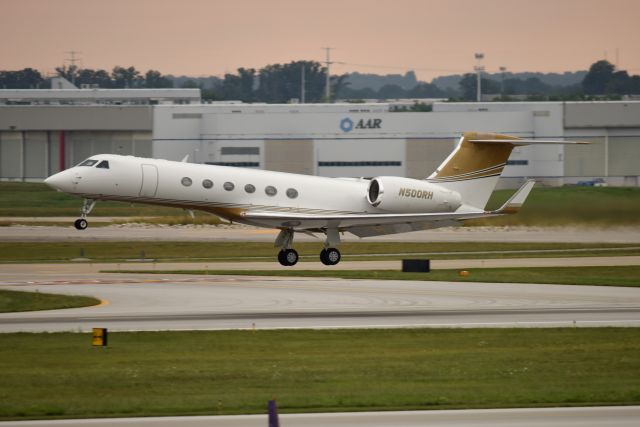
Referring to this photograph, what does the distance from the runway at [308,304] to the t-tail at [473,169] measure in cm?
351

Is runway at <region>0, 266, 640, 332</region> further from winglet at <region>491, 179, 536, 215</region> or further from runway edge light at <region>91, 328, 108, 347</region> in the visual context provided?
runway edge light at <region>91, 328, 108, 347</region>

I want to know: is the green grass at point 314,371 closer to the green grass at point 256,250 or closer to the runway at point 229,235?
the green grass at point 256,250

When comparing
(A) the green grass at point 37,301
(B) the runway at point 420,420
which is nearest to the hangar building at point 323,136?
(A) the green grass at point 37,301

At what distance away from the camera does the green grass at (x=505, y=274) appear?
38.4 m

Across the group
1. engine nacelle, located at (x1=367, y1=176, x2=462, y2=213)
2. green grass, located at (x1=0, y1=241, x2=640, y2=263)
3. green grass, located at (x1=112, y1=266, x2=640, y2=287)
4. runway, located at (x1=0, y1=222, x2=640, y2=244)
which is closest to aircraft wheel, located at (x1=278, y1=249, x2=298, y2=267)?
green grass, located at (x1=112, y1=266, x2=640, y2=287)

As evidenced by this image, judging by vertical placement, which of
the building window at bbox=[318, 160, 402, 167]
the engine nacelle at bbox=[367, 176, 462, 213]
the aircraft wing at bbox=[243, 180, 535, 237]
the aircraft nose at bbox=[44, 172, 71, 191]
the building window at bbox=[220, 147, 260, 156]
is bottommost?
the aircraft wing at bbox=[243, 180, 535, 237]

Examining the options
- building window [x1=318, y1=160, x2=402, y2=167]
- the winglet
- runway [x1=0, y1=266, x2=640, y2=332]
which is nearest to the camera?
runway [x1=0, y1=266, x2=640, y2=332]

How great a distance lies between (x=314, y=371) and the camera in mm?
20641

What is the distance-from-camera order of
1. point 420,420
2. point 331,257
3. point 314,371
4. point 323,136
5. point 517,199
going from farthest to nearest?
point 323,136 → point 331,257 → point 517,199 → point 314,371 → point 420,420

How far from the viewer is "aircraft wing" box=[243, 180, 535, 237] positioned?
3603cm

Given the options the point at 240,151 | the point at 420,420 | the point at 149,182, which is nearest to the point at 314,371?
the point at 420,420

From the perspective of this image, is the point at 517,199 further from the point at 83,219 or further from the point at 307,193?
the point at 83,219

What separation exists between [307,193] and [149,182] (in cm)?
591

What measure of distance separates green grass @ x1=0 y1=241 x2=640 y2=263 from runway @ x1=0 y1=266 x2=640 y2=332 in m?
10.8
